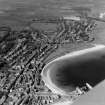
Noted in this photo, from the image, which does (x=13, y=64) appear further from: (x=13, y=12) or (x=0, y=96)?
(x=13, y=12)

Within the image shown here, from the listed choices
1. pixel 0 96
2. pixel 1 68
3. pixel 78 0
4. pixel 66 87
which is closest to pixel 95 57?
pixel 66 87

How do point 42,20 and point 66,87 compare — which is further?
point 42,20

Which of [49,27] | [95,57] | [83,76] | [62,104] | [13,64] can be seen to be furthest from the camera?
[49,27]

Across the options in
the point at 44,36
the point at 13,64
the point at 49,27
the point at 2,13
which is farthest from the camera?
the point at 2,13

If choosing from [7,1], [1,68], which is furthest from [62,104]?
[7,1]

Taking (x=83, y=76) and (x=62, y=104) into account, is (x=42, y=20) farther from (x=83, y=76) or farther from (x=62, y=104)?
(x=62, y=104)

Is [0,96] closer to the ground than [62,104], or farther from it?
closer to the ground

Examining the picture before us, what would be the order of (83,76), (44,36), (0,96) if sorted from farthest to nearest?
1. (44,36)
2. (83,76)
3. (0,96)

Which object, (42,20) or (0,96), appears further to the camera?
(42,20)

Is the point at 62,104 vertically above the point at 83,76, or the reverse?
the point at 62,104
